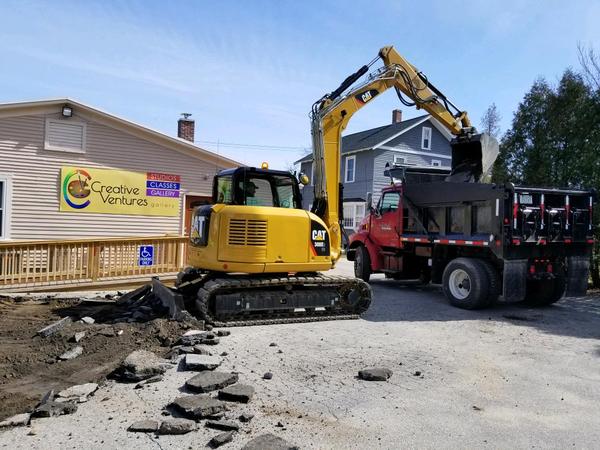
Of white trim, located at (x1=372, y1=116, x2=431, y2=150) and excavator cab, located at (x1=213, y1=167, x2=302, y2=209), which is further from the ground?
white trim, located at (x1=372, y1=116, x2=431, y2=150)

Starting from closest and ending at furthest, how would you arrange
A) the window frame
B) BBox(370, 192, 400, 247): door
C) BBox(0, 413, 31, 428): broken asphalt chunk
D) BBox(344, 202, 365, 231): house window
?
BBox(0, 413, 31, 428): broken asphalt chunk
BBox(370, 192, 400, 247): door
the window frame
BBox(344, 202, 365, 231): house window

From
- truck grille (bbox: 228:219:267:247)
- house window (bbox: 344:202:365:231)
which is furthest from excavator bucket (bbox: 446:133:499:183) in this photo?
house window (bbox: 344:202:365:231)

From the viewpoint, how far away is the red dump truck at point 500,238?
9.63 meters

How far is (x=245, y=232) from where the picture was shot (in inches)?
324

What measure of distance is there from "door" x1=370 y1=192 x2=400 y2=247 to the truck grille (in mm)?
5370

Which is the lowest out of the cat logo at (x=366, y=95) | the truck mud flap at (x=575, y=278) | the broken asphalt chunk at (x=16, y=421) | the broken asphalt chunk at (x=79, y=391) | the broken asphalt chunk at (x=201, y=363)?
the broken asphalt chunk at (x=16, y=421)

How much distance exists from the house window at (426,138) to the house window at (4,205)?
23632 mm

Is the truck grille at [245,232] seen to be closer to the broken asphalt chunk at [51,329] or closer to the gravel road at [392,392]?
the gravel road at [392,392]

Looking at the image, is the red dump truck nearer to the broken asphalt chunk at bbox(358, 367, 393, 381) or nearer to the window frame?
the broken asphalt chunk at bbox(358, 367, 393, 381)

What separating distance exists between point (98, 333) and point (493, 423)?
5385 millimetres

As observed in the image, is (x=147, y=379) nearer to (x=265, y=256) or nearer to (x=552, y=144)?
(x=265, y=256)

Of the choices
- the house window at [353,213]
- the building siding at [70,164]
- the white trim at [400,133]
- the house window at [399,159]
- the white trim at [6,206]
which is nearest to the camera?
the white trim at [6,206]

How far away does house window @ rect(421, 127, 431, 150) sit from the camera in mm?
30906

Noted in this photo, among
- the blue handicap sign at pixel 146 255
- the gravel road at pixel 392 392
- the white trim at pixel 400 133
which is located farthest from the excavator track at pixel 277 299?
the white trim at pixel 400 133
